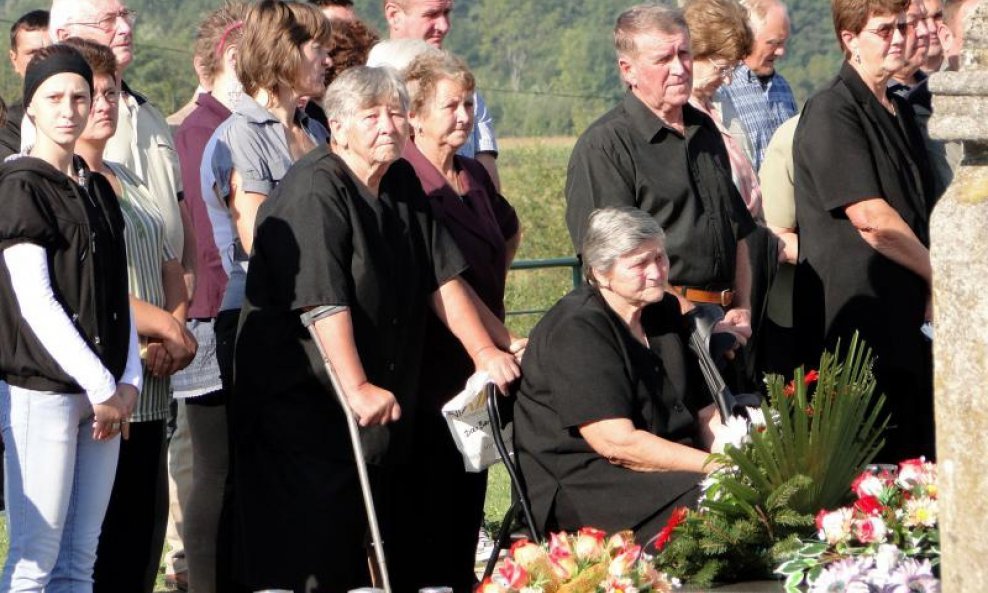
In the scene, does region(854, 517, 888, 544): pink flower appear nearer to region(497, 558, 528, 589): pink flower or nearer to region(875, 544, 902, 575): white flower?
region(875, 544, 902, 575): white flower

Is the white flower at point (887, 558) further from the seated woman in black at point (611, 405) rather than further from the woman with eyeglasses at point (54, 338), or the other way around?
the woman with eyeglasses at point (54, 338)

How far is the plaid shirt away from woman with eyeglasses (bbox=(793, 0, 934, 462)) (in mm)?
1389

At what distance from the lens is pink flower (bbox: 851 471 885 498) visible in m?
4.59

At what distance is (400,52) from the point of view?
6.21 m

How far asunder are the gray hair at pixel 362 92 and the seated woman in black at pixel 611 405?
0.76 meters

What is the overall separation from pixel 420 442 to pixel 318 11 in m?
1.52

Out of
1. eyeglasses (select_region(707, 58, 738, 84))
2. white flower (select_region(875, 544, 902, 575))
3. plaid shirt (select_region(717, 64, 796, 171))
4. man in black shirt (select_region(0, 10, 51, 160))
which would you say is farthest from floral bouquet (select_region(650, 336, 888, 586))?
plaid shirt (select_region(717, 64, 796, 171))

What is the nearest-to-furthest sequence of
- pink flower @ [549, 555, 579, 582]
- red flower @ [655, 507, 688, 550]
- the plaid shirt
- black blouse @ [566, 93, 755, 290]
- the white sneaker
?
pink flower @ [549, 555, 579, 582] → red flower @ [655, 507, 688, 550] → black blouse @ [566, 93, 755, 290] → the white sneaker → the plaid shirt

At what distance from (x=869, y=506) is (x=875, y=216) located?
6.70 feet

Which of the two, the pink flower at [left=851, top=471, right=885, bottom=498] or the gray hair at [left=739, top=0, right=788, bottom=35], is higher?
the gray hair at [left=739, top=0, right=788, bottom=35]

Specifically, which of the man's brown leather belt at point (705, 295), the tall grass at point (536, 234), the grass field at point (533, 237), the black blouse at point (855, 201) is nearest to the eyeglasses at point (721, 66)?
the black blouse at point (855, 201)

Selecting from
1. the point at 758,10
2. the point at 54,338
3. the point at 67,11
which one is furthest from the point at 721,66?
the point at 54,338

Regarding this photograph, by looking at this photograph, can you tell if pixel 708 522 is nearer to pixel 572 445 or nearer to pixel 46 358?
pixel 572 445

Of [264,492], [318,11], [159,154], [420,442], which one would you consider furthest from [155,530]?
[318,11]
